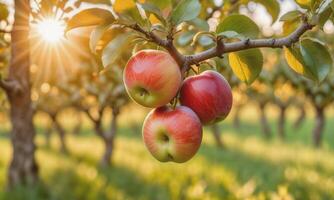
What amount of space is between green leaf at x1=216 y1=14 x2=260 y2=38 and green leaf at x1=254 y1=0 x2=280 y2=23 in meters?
0.43

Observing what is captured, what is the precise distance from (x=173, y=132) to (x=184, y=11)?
375 mm

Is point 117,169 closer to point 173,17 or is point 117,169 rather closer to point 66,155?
point 66,155

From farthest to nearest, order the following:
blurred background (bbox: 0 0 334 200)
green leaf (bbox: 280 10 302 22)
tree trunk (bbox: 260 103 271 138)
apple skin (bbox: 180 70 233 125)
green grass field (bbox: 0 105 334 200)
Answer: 1. tree trunk (bbox: 260 103 271 138)
2. green grass field (bbox: 0 105 334 200)
3. blurred background (bbox: 0 0 334 200)
4. green leaf (bbox: 280 10 302 22)
5. apple skin (bbox: 180 70 233 125)

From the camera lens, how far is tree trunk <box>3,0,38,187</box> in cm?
380

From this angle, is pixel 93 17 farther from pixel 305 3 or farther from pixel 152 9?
pixel 305 3

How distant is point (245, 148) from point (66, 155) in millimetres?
3990

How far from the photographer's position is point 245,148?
1228 centimetres

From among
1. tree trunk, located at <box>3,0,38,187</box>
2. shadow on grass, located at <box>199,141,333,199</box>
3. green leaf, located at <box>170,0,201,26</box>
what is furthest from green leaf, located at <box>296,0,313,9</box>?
shadow on grass, located at <box>199,141,333,199</box>

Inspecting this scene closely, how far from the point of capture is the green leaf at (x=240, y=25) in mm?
1782

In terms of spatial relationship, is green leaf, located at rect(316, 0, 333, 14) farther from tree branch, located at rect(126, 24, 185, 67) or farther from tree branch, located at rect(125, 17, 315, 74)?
tree branch, located at rect(126, 24, 185, 67)

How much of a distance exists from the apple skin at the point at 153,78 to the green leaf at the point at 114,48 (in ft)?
0.17

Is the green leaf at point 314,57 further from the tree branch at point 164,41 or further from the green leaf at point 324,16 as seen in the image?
the tree branch at point 164,41

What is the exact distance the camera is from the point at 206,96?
1.70m

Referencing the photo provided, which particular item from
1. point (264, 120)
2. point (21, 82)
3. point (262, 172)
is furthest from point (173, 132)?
point (264, 120)
